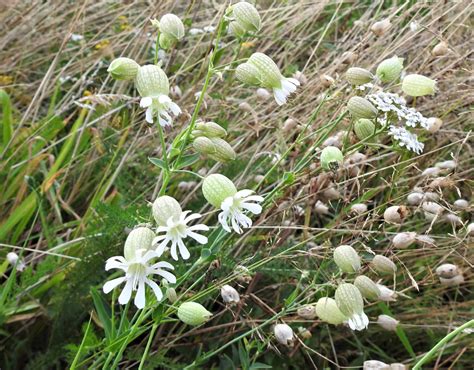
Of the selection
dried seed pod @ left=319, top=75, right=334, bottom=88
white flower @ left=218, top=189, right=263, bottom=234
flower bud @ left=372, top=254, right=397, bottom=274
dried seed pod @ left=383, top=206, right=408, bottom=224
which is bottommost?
flower bud @ left=372, top=254, right=397, bottom=274

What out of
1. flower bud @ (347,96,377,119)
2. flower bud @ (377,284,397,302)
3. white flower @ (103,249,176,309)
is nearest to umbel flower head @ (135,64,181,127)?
white flower @ (103,249,176,309)

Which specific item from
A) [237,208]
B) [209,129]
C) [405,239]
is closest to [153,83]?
[209,129]

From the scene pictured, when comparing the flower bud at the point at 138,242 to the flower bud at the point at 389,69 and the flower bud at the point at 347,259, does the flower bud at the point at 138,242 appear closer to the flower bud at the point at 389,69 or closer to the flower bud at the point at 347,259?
the flower bud at the point at 347,259

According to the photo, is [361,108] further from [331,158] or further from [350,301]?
[350,301]

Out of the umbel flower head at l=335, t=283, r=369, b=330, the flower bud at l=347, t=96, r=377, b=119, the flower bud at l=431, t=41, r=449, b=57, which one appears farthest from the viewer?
the flower bud at l=431, t=41, r=449, b=57

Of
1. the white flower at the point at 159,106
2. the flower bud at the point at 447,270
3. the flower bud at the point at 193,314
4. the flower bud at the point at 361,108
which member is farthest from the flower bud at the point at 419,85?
the flower bud at the point at 193,314

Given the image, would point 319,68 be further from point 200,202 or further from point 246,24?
point 246,24

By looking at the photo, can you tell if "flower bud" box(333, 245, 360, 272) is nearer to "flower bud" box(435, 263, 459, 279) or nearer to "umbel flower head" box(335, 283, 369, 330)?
"umbel flower head" box(335, 283, 369, 330)

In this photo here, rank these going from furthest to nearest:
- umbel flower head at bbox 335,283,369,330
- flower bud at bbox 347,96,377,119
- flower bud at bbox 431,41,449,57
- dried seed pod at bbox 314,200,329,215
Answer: dried seed pod at bbox 314,200,329,215
flower bud at bbox 431,41,449,57
flower bud at bbox 347,96,377,119
umbel flower head at bbox 335,283,369,330
